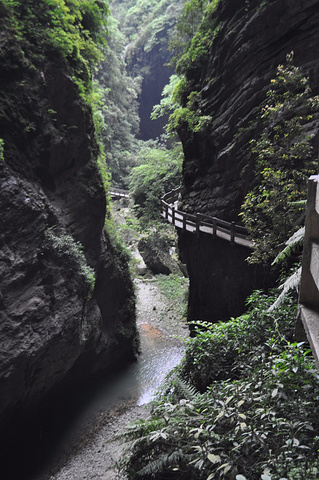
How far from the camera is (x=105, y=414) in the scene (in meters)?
8.98

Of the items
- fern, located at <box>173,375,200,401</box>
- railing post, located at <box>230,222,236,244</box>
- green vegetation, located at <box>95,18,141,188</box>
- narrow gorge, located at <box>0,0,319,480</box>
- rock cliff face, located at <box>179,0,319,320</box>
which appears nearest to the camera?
fern, located at <box>173,375,200,401</box>

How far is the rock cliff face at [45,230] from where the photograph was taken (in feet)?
21.2

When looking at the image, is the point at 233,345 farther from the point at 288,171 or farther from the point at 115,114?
the point at 115,114

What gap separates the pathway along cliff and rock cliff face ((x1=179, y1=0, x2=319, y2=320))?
262 centimetres

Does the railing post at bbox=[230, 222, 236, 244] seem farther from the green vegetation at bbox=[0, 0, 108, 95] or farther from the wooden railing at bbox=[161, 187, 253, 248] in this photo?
the green vegetation at bbox=[0, 0, 108, 95]

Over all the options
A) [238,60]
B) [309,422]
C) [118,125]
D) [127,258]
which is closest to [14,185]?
[127,258]

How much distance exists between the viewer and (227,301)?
10.2m

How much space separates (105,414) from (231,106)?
1066 cm

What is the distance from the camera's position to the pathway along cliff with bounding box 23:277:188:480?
6.91 m

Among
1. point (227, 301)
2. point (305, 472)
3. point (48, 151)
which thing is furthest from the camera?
point (227, 301)

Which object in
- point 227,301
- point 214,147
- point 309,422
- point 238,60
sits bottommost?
point 227,301

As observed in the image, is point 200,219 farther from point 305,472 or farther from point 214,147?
point 305,472

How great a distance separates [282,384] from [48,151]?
→ 26.0 feet

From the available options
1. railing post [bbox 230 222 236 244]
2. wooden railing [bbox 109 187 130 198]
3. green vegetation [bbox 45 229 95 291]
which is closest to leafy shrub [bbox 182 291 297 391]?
railing post [bbox 230 222 236 244]
